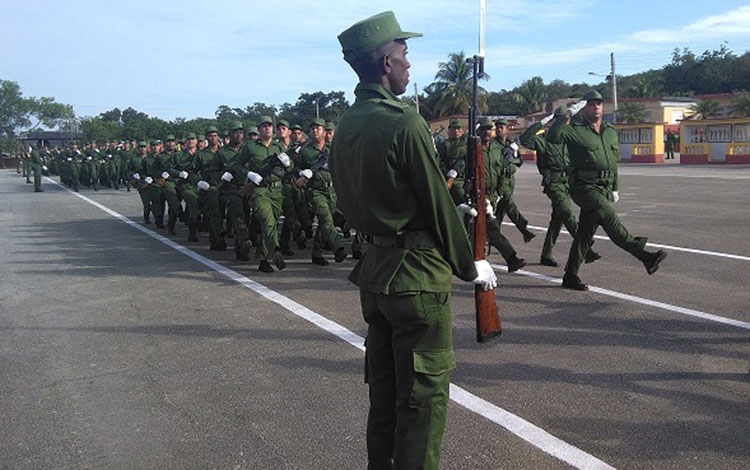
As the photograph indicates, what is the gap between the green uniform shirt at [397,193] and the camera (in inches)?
103

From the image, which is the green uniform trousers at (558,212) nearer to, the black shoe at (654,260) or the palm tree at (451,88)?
the black shoe at (654,260)

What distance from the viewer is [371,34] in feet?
8.96

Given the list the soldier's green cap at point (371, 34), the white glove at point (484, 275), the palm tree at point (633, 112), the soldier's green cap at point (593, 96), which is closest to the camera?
the soldier's green cap at point (371, 34)

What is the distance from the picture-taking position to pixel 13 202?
24000mm

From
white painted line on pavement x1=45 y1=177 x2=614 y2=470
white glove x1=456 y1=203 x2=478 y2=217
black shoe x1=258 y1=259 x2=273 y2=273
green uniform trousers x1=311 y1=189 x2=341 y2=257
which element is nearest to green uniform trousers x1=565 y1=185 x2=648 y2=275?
white painted line on pavement x1=45 y1=177 x2=614 y2=470

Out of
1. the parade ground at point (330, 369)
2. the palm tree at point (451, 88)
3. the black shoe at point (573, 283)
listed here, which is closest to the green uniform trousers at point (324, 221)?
the parade ground at point (330, 369)

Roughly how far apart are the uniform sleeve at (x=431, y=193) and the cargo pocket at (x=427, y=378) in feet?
1.20

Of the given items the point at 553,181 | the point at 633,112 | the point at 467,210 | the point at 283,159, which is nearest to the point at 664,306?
the point at 553,181

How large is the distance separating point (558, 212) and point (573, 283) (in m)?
1.80

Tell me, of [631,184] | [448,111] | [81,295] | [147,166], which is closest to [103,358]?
[81,295]

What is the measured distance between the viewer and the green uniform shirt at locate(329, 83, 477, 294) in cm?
261

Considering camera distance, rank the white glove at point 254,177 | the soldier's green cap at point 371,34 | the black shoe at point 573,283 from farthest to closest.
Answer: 1. the white glove at point 254,177
2. the black shoe at point 573,283
3. the soldier's green cap at point 371,34

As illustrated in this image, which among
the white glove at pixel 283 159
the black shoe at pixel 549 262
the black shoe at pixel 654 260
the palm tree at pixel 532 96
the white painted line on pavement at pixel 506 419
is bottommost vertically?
the white painted line on pavement at pixel 506 419

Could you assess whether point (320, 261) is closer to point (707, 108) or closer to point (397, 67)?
point (397, 67)
